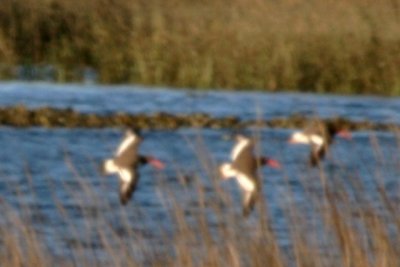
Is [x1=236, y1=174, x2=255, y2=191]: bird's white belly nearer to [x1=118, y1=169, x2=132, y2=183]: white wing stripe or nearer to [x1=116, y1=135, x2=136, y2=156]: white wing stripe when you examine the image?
[x1=118, y1=169, x2=132, y2=183]: white wing stripe

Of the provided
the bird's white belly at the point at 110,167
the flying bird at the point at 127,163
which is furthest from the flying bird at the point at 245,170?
the bird's white belly at the point at 110,167

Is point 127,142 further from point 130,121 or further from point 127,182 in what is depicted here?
point 130,121

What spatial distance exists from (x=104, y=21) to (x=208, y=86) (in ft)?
9.66

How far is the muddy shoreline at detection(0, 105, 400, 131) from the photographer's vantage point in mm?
17781

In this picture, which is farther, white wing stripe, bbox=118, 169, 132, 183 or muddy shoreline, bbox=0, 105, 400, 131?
muddy shoreline, bbox=0, 105, 400, 131

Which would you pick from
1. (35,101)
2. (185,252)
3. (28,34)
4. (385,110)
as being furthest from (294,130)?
(185,252)

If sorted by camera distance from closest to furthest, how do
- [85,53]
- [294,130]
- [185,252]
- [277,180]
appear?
[185,252] < [277,180] < [294,130] < [85,53]

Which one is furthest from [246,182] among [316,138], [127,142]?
[316,138]

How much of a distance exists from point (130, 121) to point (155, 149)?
4.80ft

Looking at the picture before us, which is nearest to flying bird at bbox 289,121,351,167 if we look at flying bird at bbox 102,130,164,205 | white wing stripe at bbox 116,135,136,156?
flying bird at bbox 102,130,164,205

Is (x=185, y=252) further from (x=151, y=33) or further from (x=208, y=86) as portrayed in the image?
(x=151, y=33)

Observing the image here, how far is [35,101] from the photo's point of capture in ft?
63.7

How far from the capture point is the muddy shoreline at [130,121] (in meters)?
17.8

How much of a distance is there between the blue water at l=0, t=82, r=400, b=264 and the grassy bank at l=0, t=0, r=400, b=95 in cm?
21
